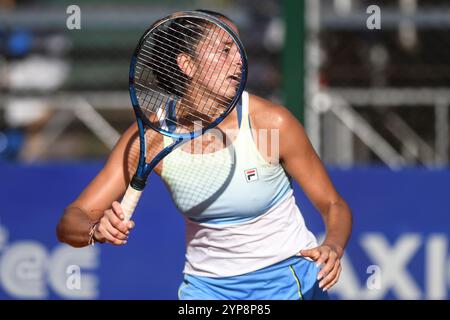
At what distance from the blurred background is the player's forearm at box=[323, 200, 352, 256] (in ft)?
5.78

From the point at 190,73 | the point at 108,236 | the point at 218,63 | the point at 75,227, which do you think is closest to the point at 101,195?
the point at 75,227

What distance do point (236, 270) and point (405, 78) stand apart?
158 inches

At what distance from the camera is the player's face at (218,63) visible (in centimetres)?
304

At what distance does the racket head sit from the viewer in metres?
3.02

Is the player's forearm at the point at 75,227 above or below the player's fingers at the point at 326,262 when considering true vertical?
above

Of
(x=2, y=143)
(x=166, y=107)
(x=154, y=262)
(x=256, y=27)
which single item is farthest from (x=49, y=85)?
(x=166, y=107)

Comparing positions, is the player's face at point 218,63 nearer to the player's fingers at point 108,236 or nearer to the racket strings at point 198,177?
the racket strings at point 198,177

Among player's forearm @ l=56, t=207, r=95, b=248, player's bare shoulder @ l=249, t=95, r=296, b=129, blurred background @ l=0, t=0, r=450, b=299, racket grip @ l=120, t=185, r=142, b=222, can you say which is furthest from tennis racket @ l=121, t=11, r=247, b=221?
blurred background @ l=0, t=0, r=450, b=299

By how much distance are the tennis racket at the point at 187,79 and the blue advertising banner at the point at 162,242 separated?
1.96 metres

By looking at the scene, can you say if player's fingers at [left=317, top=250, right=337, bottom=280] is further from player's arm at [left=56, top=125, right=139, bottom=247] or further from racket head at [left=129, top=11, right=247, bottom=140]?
player's arm at [left=56, top=125, right=139, bottom=247]

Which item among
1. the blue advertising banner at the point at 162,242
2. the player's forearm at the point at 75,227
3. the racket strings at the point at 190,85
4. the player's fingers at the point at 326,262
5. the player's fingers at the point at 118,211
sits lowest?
the blue advertising banner at the point at 162,242

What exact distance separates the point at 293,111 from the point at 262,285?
235 centimetres

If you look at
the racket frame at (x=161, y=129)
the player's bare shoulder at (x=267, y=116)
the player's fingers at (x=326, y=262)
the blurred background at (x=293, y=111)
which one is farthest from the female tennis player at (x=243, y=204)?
the blurred background at (x=293, y=111)

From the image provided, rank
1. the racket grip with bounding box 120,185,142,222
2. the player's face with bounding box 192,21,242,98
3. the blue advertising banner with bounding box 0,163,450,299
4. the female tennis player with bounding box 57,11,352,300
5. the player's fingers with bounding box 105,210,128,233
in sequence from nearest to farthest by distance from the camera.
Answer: the player's fingers with bounding box 105,210,128,233 < the racket grip with bounding box 120,185,142,222 < the player's face with bounding box 192,21,242,98 < the female tennis player with bounding box 57,11,352,300 < the blue advertising banner with bounding box 0,163,450,299
